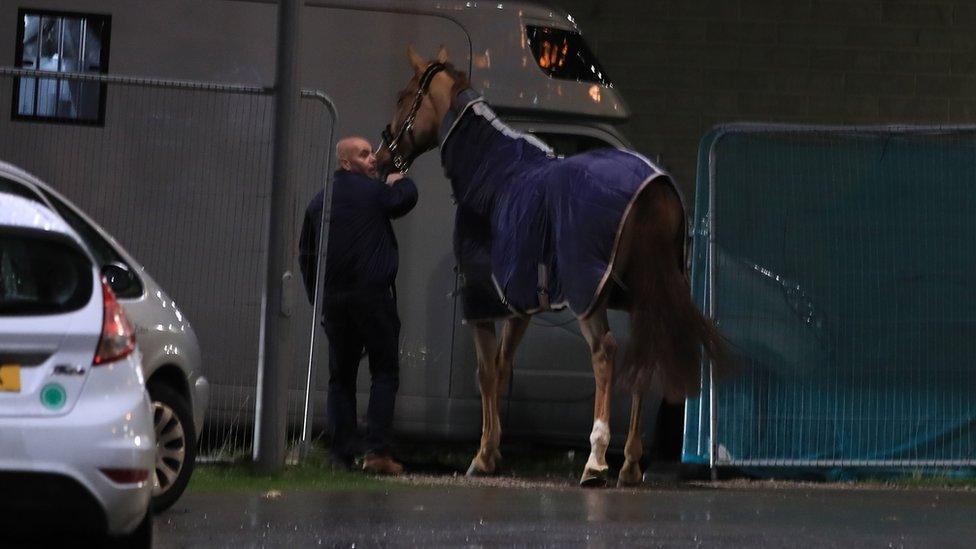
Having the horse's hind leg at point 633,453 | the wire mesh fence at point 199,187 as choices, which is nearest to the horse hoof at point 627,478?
the horse's hind leg at point 633,453

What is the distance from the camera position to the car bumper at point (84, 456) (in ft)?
17.8

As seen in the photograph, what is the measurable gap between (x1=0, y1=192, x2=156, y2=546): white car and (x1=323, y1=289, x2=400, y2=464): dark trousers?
4.49 metres

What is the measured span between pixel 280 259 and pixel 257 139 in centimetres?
123

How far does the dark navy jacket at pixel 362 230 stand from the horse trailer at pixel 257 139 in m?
0.24

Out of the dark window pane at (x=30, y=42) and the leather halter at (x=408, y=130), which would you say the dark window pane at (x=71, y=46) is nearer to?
the dark window pane at (x=30, y=42)

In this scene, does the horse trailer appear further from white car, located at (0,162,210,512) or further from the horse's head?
white car, located at (0,162,210,512)

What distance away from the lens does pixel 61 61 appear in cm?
1110

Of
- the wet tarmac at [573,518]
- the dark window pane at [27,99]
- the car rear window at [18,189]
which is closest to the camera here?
the wet tarmac at [573,518]

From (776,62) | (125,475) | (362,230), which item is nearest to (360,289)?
(362,230)

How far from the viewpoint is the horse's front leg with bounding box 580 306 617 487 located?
31.6 feet

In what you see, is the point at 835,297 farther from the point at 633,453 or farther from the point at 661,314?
the point at 633,453

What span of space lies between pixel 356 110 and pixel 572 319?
189cm

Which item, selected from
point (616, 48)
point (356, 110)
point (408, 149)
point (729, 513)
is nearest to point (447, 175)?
point (408, 149)

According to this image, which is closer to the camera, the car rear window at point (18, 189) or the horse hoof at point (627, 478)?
the car rear window at point (18, 189)
